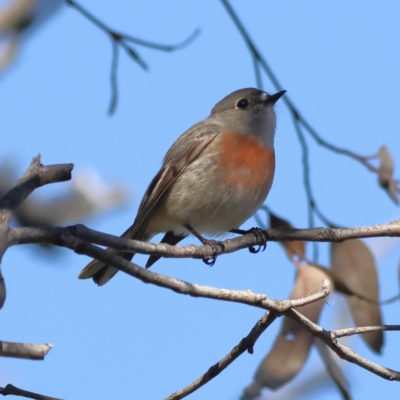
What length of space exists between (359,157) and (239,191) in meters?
0.72

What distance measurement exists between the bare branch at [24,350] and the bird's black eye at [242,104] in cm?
359

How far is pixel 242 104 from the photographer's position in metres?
5.21

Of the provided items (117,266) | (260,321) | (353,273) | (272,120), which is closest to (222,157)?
(272,120)

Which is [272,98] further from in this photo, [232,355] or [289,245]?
[232,355]


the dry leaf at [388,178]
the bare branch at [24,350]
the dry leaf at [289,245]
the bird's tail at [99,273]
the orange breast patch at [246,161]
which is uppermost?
the orange breast patch at [246,161]

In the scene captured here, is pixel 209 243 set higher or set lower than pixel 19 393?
higher

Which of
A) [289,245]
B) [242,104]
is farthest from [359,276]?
[242,104]

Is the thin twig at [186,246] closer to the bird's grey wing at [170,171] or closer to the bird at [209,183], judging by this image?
the bird at [209,183]

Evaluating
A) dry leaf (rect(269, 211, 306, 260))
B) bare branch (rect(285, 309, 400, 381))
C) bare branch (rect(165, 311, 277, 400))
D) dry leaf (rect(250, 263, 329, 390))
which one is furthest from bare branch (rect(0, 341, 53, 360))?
dry leaf (rect(269, 211, 306, 260))

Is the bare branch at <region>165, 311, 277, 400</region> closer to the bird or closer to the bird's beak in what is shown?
the bird

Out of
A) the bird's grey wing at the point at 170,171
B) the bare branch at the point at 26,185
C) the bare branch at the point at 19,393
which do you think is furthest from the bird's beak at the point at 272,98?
the bare branch at the point at 19,393

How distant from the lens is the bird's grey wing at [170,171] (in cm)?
461

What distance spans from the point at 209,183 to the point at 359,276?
105 cm

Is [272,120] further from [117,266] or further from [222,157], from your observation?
[117,266]
